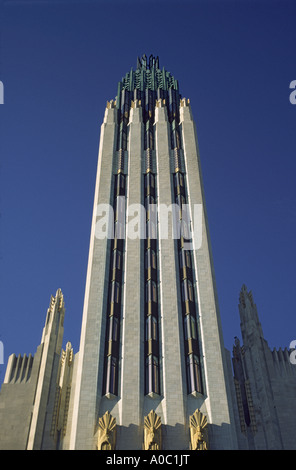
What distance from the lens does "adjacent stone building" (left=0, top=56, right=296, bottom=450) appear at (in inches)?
1604

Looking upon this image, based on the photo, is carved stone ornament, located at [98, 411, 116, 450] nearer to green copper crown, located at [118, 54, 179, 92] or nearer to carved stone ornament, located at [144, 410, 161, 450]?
carved stone ornament, located at [144, 410, 161, 450]

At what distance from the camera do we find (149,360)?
148 feet

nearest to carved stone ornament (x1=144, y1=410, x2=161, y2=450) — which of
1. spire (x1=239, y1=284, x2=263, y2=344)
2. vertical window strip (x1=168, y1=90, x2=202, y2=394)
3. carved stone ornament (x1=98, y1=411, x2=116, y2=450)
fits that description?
carved stone ornament (x1=98, y1=411, x2=116, y2=450)

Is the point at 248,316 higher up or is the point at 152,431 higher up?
the point at 248,316

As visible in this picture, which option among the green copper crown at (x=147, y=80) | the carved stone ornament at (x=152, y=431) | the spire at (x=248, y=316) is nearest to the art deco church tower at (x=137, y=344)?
the carved stone ornament at (x=152, y=431)

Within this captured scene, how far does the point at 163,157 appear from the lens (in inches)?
2645

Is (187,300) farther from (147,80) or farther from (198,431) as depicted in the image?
(147,80)

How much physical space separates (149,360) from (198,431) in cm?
803

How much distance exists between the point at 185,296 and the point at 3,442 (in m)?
21.6

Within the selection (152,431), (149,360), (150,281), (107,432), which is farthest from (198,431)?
(150,281)

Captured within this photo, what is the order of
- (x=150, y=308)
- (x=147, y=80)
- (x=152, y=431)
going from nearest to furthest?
1. (x=152, y=431)
2. (x=150, y=308)
3. (x=147, y=80)

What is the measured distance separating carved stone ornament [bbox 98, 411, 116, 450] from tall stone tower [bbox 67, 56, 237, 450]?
0.08 meters
